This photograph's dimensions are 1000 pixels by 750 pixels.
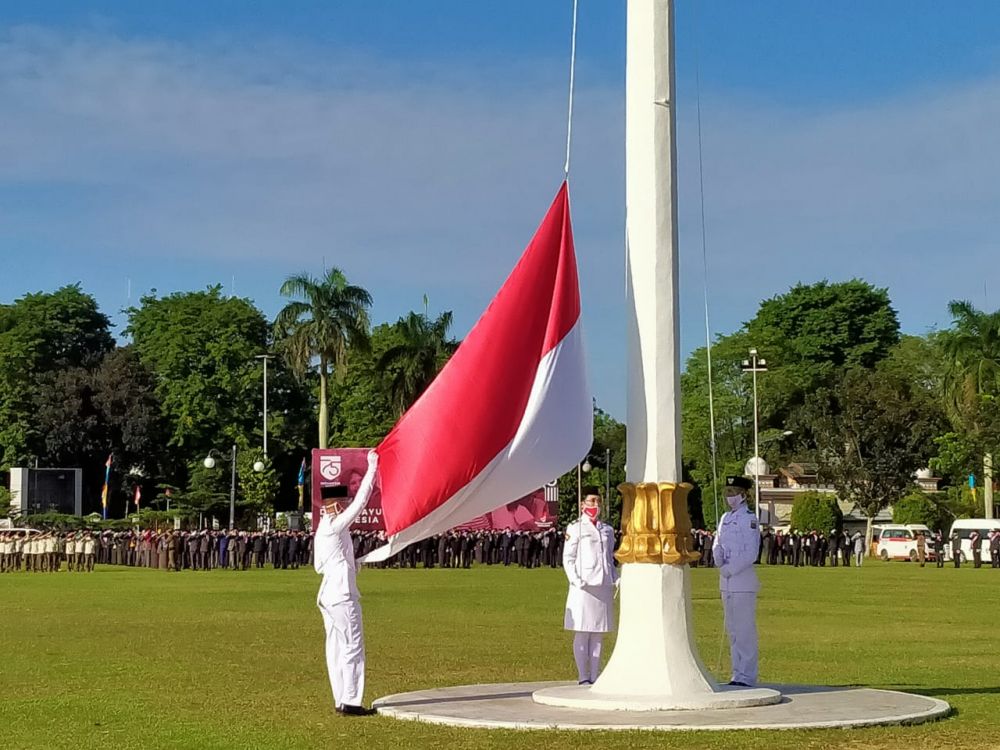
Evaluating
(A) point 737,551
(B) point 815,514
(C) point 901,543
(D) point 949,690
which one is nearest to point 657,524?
(A) point 737,551

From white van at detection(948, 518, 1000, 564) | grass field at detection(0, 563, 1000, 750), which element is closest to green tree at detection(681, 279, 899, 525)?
white van at detection(948, 518, 1000, 564)

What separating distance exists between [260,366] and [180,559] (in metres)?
38.8

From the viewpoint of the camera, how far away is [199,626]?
84.8 ft

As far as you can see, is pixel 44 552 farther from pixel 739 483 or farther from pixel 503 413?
pixel 503 413

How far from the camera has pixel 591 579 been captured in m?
15.9

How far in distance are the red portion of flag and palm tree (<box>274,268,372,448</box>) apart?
56.6 metres

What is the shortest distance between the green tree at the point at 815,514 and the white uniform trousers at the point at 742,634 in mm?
61932

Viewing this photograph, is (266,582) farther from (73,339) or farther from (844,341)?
(844,341)

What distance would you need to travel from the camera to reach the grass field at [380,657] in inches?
487

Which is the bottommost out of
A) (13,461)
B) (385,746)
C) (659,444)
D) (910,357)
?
(385,746)

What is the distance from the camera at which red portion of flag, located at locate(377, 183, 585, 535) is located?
14.2 meters

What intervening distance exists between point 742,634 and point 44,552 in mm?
43218

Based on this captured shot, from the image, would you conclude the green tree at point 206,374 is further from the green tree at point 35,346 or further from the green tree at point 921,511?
the green tree at point 921,511

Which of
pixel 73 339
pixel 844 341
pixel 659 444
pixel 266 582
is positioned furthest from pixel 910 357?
pixel 659 444
